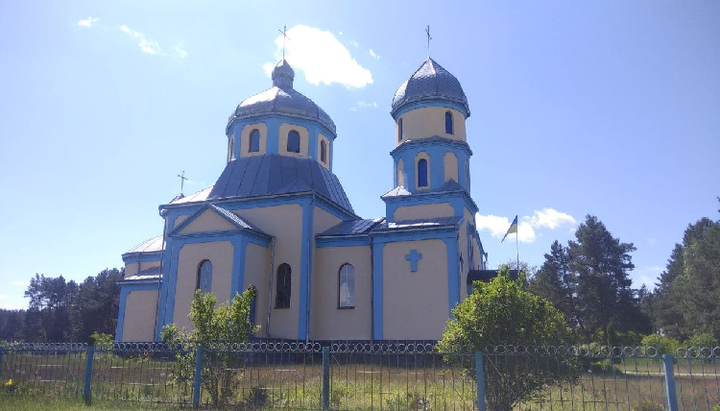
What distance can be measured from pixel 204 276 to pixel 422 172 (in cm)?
826

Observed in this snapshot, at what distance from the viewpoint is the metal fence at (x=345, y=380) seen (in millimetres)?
7680

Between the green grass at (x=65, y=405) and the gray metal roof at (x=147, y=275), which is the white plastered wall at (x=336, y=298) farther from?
the green grass at (x=65, y=405)

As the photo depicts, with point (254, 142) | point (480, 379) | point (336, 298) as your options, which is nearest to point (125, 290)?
point (254, 142)

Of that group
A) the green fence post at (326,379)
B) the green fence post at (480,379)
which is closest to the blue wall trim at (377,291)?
the green fence post at (326,379)

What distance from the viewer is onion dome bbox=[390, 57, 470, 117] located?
19875 mm

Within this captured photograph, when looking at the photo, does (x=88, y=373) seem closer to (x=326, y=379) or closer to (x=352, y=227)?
(x=326, y=379)

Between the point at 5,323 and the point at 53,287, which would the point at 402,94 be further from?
the point at 5,323

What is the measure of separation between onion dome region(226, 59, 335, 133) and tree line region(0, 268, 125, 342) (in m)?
26.6

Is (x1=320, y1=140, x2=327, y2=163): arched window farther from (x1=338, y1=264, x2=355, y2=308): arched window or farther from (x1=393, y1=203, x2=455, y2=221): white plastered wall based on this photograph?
(x1=338, y1=264, x2=355, y2=308): arched window

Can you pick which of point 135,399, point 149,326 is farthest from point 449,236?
point 149,326

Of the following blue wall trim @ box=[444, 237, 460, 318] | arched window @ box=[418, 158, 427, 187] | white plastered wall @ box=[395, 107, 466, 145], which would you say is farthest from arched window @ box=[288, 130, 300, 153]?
blue wall trim @ box=[444, 237, 460, 318]

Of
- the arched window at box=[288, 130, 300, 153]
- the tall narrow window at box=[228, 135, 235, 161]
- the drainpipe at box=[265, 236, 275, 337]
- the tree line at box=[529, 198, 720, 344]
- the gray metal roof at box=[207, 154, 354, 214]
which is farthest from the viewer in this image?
the tree line at box=[529, 198, 720, 344]

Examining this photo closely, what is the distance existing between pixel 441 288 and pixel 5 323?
59.9 metres

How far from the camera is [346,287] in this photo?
62.4 ft
